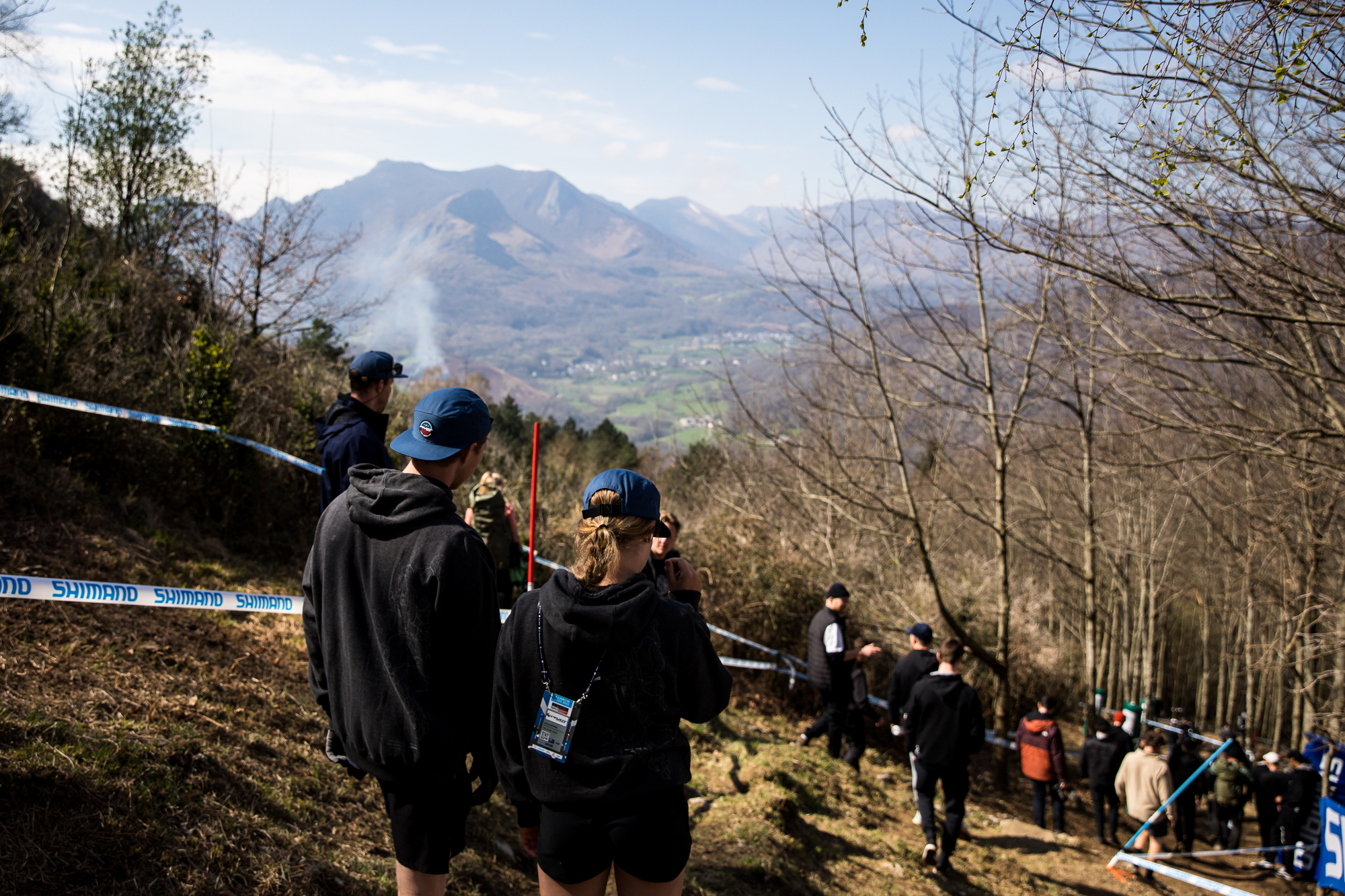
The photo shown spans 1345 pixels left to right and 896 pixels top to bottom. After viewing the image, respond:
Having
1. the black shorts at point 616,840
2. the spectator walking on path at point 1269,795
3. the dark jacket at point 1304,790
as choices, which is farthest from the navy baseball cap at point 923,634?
the spectator walking on path at point 1269,795

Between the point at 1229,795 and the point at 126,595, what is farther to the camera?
the point at 1229,795

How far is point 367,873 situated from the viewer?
3.51 metres

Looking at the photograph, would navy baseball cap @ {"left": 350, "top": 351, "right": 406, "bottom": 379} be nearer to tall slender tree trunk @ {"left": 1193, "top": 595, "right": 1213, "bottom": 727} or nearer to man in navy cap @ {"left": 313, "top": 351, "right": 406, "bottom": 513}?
man in navy cap @ {"left": 313, "top": 351, "right": 406, "bottom": 513}

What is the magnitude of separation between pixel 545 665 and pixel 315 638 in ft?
2.81

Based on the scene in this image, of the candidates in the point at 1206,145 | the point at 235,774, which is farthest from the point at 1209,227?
the point at 235,774

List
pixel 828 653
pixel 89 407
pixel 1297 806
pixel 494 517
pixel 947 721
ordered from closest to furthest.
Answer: pixel 89 407, pixel 947 721, pixel 494 517, pixel 828 653, pixel 1297 806

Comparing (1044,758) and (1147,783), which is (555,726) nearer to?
(1044,758)

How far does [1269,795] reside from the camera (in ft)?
35.2

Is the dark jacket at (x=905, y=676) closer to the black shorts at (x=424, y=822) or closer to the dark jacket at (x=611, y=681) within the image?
the dark jacket at (x=611, y=681)

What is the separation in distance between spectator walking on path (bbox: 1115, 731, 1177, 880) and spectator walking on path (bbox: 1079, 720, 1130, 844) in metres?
0.13

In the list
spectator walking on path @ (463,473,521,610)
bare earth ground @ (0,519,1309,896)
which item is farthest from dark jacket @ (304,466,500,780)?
spectator walking on path @ (463,473,521,610)

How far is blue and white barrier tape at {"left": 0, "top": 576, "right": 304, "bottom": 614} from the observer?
351 centimetres

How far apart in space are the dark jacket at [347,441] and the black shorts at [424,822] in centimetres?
177

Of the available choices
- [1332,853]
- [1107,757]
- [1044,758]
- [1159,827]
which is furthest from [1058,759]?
[1332,853]
